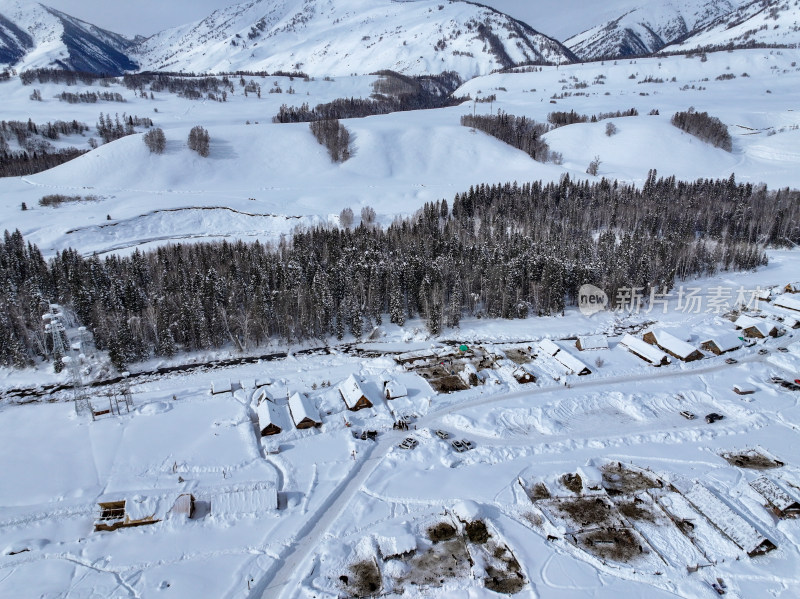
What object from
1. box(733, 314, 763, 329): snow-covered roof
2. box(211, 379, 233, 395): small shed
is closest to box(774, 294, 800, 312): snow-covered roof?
box(733, 314, 763, 329): snow-covered roof

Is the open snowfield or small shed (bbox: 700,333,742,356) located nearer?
small shed (bbox: 700,333,742,356)

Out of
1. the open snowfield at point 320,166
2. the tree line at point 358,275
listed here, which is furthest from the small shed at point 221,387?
the open snowfield at point 320,166

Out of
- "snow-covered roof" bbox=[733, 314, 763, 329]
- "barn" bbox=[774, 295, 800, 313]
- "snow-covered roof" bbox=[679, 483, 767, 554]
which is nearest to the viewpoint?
"snow-covered roof" bbox=[679, 483, 767, 554]

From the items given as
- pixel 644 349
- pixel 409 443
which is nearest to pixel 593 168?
pixel 644 349

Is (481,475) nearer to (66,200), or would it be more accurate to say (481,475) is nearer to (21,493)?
(21,493)

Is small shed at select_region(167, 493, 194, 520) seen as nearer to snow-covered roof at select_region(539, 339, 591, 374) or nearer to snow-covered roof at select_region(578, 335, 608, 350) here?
snow-covered roof at select_region(539, 339, 591, 374)

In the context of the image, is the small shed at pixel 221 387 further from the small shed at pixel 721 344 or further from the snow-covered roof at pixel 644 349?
the small shed at pixel 721 344

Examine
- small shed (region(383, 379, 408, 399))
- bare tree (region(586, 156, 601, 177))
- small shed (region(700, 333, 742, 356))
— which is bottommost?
small shed (region(700, 333, 742, 356))

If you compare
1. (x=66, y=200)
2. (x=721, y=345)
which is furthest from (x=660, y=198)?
(x=66, y=200)
